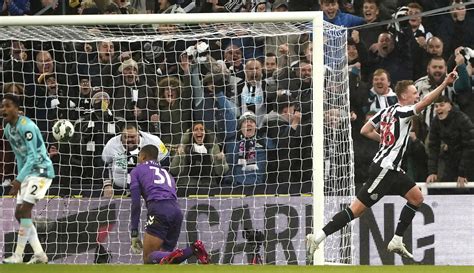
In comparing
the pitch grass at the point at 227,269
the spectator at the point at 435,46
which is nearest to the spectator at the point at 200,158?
the spectator at the point at 435,46

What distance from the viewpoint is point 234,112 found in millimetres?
13344

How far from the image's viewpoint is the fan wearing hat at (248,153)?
42.8 feet

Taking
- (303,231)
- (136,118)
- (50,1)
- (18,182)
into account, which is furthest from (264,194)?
(50,1)

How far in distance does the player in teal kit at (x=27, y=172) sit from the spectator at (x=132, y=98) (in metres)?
0.96

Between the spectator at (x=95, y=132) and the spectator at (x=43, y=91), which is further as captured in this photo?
the spectator at (x=43, y=91)

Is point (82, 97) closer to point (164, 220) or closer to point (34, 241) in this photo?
point (34, 241)

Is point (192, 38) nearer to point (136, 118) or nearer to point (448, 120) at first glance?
point (136, 118)

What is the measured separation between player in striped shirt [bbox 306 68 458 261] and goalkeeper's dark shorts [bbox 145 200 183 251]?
1.66 m

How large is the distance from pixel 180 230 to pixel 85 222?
1090 millimetres

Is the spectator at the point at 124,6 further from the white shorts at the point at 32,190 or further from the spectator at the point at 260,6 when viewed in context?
the white shorts at the point at 32,190

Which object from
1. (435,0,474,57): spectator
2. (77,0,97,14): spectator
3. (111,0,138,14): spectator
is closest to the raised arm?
(435,0,474,57): spectator

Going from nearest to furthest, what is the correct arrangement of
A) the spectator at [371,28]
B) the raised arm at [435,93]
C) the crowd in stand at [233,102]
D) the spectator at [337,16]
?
the raised arm at [435,93], the crowd in stand at [233,102], the spectator at [371,28], the spectator at [337,16]

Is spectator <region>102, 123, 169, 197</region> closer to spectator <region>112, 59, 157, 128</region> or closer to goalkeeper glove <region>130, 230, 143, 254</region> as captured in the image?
spectator <region>112, 59, 157, 128</region>

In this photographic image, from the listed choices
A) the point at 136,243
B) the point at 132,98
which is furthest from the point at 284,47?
the point at 136,243
